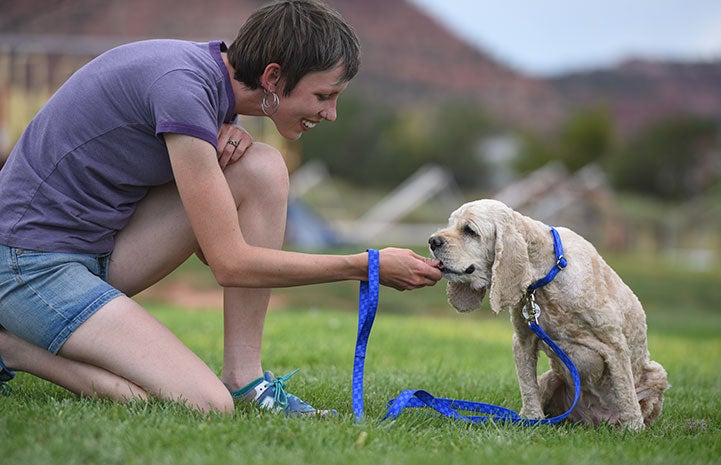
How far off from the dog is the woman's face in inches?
30.2

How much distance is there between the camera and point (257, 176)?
3943 millimetres

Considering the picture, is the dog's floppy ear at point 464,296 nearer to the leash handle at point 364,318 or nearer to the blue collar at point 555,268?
the blue collar at point 555,268

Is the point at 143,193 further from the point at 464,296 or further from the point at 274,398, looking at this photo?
the point at 464,296

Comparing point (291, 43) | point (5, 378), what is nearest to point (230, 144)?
point (291, 43)

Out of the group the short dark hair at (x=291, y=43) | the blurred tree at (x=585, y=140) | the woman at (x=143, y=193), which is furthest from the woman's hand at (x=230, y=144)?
the blurred tree at (x=585, y=140)

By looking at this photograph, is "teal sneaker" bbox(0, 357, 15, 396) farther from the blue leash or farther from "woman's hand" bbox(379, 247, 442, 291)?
"woman's hand" bbox(379, 247, 442, 291)

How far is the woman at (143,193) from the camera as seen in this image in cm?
348

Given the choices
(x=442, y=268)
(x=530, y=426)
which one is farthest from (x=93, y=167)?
(x=530, y=426)

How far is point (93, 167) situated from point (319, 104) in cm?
101

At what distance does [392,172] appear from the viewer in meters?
41.9

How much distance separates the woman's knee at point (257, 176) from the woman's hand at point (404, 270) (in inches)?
26.3

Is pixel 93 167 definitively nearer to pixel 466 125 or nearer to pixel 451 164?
pixel 451 164

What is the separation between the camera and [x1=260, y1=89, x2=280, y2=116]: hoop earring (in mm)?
3738

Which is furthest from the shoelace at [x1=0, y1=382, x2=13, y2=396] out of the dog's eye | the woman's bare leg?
the dog's eye
